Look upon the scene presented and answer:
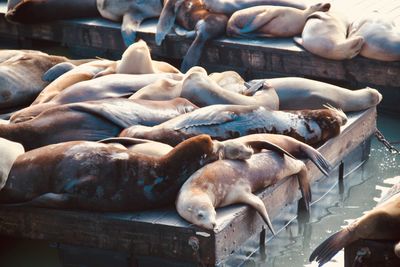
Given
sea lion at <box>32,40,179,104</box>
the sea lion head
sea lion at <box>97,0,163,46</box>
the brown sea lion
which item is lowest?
sea lion at <box>97,0,163,46</box>

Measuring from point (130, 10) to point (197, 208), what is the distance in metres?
5.06

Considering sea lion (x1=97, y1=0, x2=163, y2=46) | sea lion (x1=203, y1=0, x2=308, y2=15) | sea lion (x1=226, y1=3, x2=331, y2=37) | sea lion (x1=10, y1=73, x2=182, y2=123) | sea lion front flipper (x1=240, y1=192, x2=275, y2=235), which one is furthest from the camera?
sea lion (x1=97, y1=0, x2=163, y2=46)

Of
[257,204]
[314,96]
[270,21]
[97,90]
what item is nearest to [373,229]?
[257,204]

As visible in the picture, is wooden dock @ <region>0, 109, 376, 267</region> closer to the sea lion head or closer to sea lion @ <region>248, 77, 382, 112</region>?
the sea lion head

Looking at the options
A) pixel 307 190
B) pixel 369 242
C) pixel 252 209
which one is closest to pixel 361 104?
pixel 307 190

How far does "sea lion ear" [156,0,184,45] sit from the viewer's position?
9930mm

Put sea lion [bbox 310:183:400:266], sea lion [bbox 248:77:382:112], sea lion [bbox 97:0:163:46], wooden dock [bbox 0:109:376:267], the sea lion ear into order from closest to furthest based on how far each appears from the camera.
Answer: sea lion [bbox 310:183:400:266] → wooden dock [bbox 0:109:376:267] → sea lion [bbox 248:77:382:112] → the sea lion ear → sea lion [bbox 97:0:163:46]

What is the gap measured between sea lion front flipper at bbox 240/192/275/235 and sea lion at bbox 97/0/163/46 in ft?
14.9

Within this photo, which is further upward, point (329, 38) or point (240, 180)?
point (240, 180)

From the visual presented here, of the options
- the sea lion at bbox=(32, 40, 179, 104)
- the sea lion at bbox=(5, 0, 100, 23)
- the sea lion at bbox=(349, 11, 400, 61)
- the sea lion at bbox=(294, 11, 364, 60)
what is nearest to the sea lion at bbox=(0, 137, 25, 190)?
the sea lion at bbox=(32, 40, 179, 104)

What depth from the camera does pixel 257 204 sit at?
5.84 meters

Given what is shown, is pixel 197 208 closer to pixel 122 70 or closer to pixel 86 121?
pixel 86 121

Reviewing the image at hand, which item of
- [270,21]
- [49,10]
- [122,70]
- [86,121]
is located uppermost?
[86,121]

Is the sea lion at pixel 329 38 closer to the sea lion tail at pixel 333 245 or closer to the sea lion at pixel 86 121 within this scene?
the sea lion at pixel 86 121
